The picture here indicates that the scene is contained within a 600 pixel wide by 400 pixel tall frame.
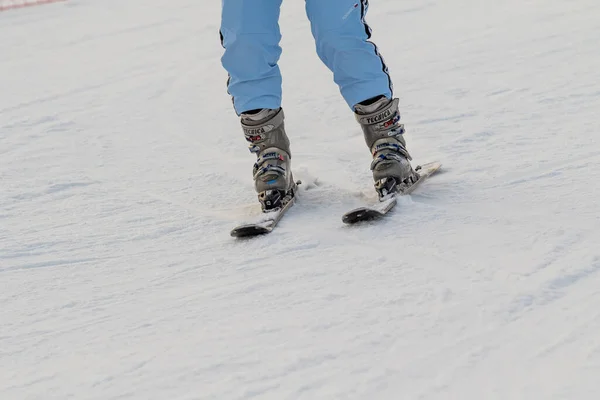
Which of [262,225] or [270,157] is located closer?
[262,225]

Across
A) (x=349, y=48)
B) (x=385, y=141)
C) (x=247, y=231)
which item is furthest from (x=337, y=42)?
(x=247, y=231)

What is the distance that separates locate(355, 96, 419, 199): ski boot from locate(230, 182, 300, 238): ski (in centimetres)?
30

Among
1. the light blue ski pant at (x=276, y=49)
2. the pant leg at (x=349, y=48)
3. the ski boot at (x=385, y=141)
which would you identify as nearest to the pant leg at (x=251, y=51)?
the light blue ski pant at (x=276, y=49)

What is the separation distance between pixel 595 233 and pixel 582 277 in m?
0.28

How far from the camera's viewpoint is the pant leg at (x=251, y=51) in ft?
8.68

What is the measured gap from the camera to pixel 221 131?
13.2 feet

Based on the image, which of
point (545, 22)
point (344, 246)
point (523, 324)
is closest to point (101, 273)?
point (344, 246)

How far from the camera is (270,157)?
2.84m

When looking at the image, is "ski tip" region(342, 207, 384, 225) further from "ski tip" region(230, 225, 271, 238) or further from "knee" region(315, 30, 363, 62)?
"knee" region(315, 30, 363, 62)

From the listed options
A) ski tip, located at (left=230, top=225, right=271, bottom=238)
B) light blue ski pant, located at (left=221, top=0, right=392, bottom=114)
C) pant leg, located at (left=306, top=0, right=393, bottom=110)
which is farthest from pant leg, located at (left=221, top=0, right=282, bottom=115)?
ski tip, located at (left=230, top=225, right=271, bottom=238)

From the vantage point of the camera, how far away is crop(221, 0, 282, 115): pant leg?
8.68 ft

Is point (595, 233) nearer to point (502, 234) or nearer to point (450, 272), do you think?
point (502, 234)

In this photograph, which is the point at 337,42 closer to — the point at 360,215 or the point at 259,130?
the point at 259,130

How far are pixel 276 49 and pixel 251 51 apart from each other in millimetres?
116
